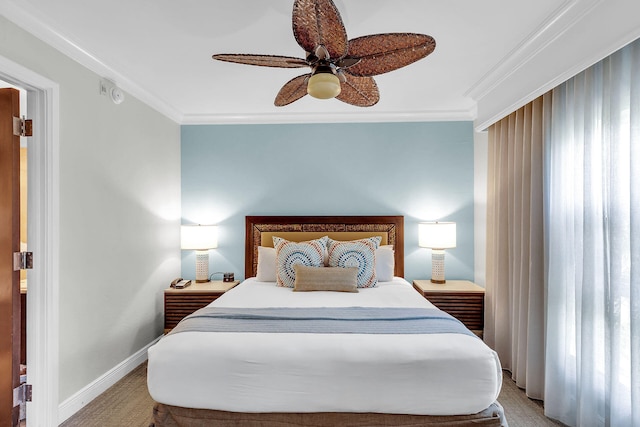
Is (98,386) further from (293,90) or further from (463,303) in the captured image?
(463,303)

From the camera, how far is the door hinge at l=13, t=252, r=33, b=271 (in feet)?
6.79

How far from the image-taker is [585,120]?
2053 millimetres

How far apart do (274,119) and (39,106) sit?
221 cm

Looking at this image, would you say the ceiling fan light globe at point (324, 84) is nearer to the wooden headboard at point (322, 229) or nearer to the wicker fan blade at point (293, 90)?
the wicker fan blade at point (293, 90)

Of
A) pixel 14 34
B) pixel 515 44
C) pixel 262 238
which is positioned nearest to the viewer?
pixel 14 34

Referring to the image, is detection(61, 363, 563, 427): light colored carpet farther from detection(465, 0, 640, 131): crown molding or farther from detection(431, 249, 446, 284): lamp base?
detection(465, 0, 640, 131): crown molding

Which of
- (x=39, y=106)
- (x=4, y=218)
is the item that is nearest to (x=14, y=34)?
(x=39, y=106)

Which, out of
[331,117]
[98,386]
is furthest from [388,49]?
[98,386]

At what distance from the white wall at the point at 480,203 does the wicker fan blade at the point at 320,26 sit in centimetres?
246

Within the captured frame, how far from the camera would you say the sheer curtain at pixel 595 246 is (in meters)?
1.74

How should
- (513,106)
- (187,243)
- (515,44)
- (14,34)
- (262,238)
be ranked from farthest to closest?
(262,238), (187,243), (513,106), (515,44), (14,34)

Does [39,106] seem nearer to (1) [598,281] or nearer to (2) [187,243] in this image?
(2) [187,243]

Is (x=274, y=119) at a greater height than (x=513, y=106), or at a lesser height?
greater

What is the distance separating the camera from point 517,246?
9.08 feet
